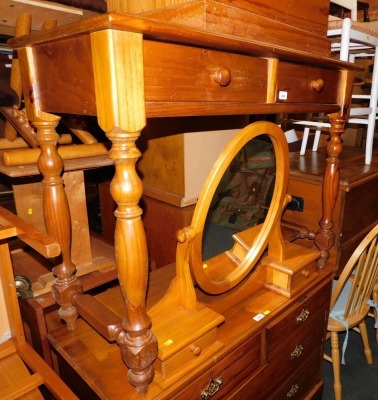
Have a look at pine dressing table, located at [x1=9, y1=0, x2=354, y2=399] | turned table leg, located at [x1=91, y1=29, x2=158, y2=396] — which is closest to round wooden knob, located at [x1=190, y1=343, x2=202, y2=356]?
pine dressing table, located at [x1=9, y1=0, x2=354, y2=399]

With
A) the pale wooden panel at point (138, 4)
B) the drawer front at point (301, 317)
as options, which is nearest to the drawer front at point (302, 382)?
the drawer front at point (301, 317)

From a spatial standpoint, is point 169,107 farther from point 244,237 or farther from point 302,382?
point 302,382

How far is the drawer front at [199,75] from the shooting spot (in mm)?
669

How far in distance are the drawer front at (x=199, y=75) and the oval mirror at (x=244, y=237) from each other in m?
0.14

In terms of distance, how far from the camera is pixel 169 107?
0.71m

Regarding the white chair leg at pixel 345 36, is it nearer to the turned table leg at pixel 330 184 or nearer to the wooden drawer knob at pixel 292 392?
the turned table leg at pixel 330 184

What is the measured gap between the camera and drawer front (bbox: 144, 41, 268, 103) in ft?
2.19

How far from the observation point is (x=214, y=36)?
2.36 ft

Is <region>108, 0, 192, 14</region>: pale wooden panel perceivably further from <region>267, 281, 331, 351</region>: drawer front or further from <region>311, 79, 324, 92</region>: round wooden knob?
<region>267, 281, 331, 351</region>: drawer front

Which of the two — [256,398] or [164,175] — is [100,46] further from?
[256,398]

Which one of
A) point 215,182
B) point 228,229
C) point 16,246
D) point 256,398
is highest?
point 215,182

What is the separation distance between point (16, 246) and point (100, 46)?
1181 mm

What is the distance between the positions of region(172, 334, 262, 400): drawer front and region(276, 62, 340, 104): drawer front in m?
0.74

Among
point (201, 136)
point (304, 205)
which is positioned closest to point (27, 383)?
point (201, 136)
